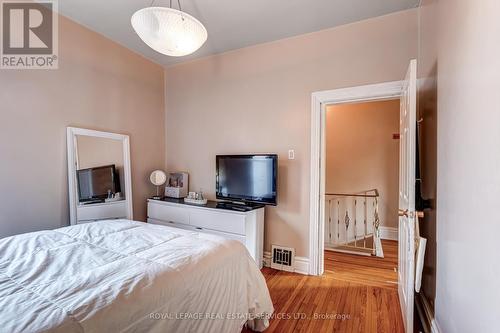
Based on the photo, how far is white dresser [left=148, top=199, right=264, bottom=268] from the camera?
2.69 m

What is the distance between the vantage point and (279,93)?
2.96 m

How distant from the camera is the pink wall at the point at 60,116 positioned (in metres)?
2.22

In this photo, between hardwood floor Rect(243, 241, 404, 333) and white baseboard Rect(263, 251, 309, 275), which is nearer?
hardwood floor Rect(243, 241, 404, 333)

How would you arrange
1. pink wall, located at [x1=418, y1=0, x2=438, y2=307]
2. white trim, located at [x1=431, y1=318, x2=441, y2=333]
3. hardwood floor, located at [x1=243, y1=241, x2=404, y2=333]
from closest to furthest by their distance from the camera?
white trim, located at [x1=431, y1=318, x2=441, y2=333] < pink wall, located at [x1=418, y1=0, x2=438, y2=307] < hardwood floor, located at [x1=243, y1=241, x2=404, y2=333]

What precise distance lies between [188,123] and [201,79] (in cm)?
65

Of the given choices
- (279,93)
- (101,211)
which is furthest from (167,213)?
(279,93)

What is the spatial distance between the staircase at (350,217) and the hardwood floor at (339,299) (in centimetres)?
111

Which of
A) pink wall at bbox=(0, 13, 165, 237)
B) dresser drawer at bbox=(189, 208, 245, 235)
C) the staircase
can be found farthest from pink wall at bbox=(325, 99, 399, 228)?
pink wall at bbox=(0, 13, 165, 237)

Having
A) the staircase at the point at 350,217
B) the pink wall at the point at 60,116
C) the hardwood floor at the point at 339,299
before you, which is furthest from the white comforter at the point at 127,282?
the staircase at the point at 350,217

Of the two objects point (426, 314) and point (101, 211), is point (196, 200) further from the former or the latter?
point (426, 314)

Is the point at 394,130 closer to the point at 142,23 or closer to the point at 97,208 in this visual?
the point at 142,23

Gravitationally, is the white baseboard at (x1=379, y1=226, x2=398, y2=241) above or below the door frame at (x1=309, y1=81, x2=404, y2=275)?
below

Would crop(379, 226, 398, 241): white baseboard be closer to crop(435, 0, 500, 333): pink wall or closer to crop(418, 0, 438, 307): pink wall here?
crop(418, 0, 438, 307): pink wall

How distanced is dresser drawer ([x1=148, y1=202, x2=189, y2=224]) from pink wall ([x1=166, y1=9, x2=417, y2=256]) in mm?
479
